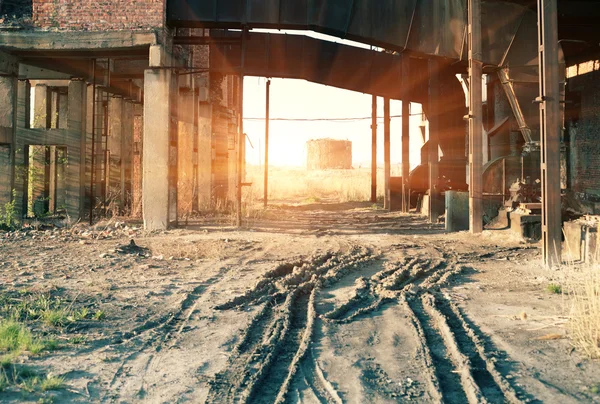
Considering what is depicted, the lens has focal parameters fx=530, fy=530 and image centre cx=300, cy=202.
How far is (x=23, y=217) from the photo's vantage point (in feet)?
47.3

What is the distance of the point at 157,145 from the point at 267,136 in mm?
7809


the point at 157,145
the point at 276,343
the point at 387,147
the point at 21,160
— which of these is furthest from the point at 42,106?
the point at 276,343

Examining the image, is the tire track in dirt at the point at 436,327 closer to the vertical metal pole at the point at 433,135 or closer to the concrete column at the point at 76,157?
the vertical metal pole at the point at 433,135

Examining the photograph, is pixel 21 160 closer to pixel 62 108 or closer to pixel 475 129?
pixel 62 108

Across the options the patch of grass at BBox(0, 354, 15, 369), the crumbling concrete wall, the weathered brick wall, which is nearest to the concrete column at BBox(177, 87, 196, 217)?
the weathered brick wall

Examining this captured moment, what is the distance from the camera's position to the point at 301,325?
16.6 feet

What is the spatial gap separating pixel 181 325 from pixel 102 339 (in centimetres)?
74

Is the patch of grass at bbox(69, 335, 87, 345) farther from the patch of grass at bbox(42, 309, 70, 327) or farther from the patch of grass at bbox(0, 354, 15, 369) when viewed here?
the patch of grass at bbox(0, 354, 15, 369)

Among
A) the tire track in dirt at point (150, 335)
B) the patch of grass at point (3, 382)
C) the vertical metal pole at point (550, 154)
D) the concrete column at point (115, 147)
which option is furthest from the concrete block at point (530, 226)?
the concrete column at point (115, 147)

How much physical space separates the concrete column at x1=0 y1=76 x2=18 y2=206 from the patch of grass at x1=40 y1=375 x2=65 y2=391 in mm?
11907

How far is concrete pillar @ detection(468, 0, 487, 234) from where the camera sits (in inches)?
475

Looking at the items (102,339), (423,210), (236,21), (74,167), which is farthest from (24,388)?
(423,210)

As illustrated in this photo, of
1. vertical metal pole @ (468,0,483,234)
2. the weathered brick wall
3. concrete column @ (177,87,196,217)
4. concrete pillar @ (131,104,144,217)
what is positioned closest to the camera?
vertical metal pole @ (468,0,483,234)

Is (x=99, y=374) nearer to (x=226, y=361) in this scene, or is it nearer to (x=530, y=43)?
(x=226, y=361)
